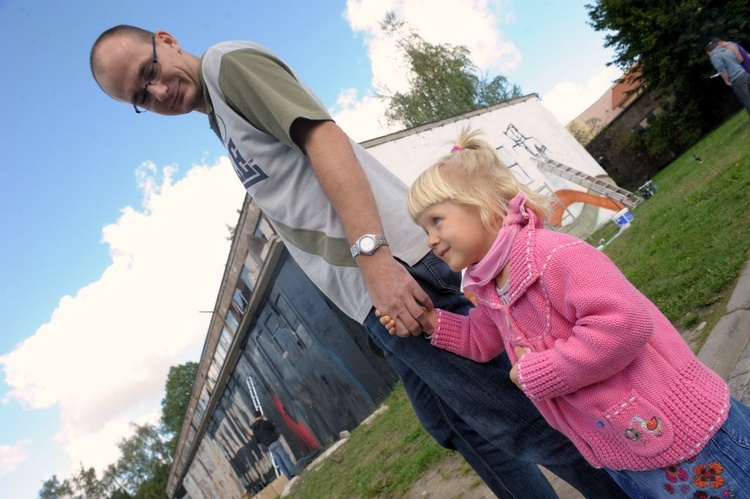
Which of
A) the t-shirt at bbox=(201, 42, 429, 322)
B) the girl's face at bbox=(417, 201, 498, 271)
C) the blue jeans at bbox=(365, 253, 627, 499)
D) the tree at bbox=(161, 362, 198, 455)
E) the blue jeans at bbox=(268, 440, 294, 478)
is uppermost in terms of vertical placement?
the tree at bbox=(161, 362, 198, 455)

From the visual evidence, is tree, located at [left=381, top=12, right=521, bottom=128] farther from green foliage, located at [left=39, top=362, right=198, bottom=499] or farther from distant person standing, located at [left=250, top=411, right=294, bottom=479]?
green foliage, located at [left=39, top=362, right=198, bottom=499]

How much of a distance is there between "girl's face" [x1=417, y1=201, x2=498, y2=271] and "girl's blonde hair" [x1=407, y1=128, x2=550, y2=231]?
0.02 m

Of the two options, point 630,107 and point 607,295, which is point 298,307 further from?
point 630,107

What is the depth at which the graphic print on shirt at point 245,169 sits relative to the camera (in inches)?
79.8

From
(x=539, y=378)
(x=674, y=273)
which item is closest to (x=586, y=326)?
(x=539, y=378)

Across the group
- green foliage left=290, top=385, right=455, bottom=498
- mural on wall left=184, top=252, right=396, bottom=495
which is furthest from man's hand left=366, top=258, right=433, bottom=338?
mural on wall left=184, top=252, right=396, bottom=495

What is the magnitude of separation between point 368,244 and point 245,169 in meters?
0.65

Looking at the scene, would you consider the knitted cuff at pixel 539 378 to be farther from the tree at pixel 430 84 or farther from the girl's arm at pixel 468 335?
the tree at pixel 430 84

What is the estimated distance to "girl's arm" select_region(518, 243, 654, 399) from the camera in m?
1.30

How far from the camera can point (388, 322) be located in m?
1.74

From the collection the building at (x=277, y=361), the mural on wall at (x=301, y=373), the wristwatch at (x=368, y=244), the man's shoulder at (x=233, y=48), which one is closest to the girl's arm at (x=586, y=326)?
the wristwatch at (x=368, y=244)

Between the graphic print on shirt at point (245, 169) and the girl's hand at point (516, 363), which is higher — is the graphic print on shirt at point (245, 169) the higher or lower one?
the higher one

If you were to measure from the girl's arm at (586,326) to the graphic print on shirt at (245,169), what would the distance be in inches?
45.2

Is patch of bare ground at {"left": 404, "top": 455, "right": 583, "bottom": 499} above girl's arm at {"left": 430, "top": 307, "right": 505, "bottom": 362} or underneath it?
underneath
